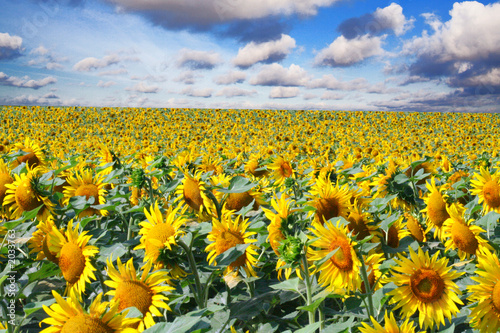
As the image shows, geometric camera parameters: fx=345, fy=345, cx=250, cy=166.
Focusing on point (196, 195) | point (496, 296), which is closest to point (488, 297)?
point (496, 296)

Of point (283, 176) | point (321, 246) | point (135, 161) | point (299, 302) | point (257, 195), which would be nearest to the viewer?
point (321, 246)

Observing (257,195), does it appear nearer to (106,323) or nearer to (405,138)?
(106,323)

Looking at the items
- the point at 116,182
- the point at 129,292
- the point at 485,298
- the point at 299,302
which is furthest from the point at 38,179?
the point at 485,298

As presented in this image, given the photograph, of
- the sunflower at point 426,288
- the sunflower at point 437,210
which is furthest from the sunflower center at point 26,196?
the sunflower at point 437,210

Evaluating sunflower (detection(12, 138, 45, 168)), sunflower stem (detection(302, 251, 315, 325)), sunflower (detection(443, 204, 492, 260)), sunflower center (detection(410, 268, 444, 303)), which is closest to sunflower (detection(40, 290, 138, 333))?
sunflower stem (detection(302, 251, 315, 325))

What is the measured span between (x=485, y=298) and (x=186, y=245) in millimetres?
1369

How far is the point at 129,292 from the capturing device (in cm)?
149

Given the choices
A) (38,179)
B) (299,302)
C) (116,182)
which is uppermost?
(38,179)

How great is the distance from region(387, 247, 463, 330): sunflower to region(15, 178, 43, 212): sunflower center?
2.38 m

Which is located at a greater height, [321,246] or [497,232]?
[321,246]

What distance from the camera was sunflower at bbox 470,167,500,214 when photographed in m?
2.68

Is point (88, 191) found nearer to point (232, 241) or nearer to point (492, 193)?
point (232, 241)

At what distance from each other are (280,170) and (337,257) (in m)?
1.96

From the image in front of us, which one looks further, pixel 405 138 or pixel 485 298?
pixel 405 138
